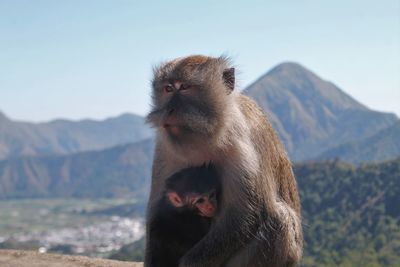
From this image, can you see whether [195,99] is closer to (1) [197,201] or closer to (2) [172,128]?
(2) [172,128]

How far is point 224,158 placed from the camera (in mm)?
6430

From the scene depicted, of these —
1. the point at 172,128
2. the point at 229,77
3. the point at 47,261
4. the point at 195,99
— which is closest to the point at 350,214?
the point at 47,261

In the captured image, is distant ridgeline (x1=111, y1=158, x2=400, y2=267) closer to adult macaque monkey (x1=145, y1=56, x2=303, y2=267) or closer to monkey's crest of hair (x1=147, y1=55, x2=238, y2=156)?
adult macaque monkey (x1=145, y1=56, x2=303, y2=267)

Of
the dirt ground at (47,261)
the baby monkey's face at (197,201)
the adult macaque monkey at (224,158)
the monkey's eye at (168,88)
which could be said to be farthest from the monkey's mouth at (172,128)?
the dirt ground at (47,261)

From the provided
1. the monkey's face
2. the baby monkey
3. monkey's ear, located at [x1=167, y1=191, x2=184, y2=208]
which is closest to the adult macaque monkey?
the monkey's face

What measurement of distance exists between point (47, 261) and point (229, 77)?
5.08 meters

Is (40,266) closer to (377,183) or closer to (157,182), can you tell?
(157,182)

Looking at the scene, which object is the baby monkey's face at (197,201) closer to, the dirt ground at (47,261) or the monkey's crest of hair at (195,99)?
the monkey's crest of hair at (195,99)

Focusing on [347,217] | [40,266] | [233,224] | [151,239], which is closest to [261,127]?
[233,224]

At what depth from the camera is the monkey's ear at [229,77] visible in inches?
270

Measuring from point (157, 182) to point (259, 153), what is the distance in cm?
132

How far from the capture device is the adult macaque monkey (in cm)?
618

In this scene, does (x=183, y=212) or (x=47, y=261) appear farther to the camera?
(x=47, y=261)

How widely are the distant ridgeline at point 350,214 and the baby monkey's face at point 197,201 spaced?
4359cm
